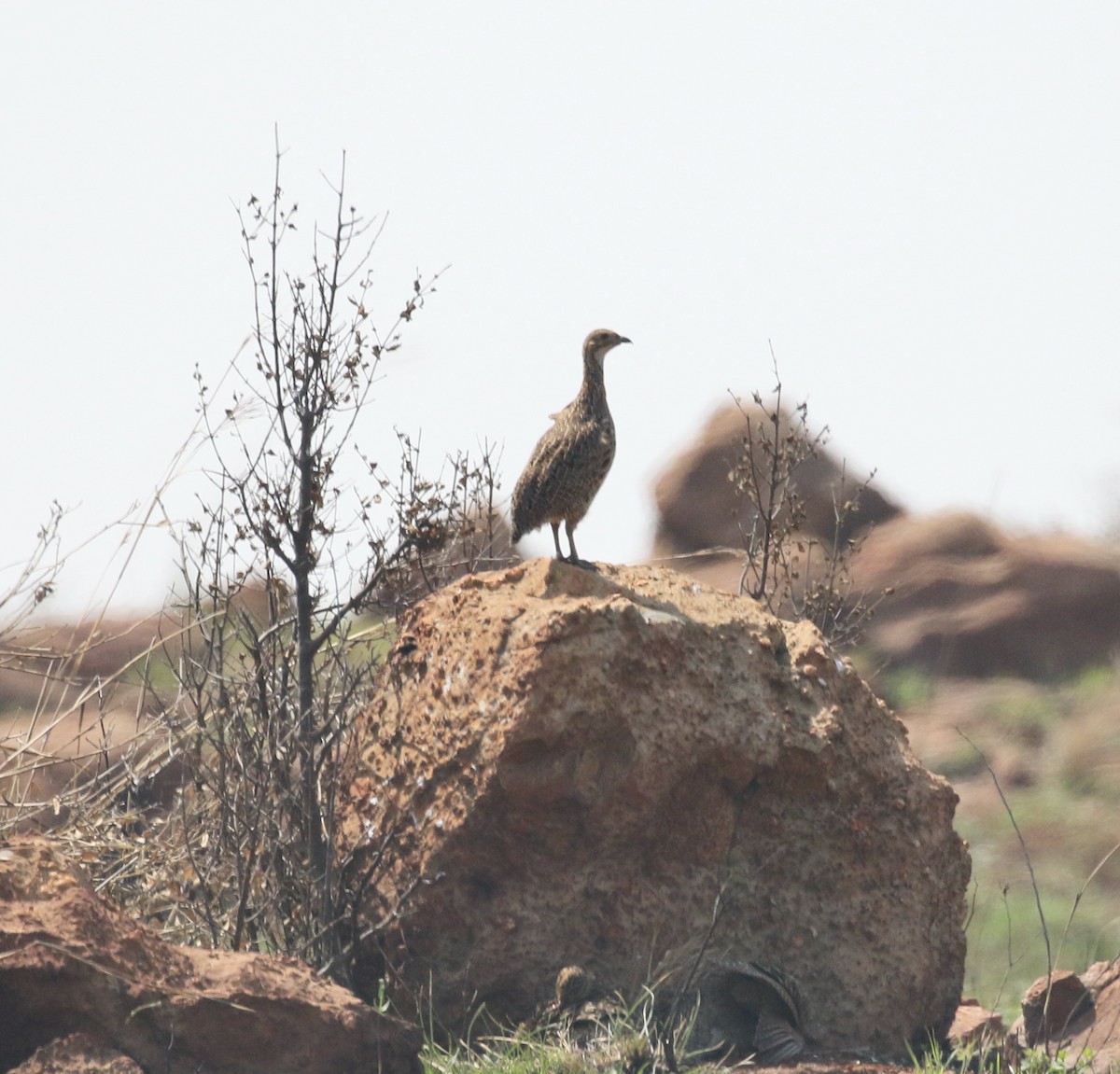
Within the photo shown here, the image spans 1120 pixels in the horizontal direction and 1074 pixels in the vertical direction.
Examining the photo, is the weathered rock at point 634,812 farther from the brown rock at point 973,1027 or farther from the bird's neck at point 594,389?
the bird's neck at point 594,389

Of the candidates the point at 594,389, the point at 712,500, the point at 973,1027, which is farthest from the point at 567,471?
the point at 712,500

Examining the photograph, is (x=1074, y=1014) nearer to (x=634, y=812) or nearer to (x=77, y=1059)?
(x=634, y=812)

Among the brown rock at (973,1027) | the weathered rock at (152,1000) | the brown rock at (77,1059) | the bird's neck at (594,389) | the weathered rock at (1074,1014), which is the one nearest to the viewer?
the brown rock at (77,1059)

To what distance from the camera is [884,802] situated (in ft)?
19.4

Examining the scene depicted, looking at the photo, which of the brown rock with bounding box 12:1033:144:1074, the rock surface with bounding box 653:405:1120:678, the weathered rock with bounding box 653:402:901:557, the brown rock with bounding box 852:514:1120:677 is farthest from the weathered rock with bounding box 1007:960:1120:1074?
the brown rock with bounding box 852:514:1120:677

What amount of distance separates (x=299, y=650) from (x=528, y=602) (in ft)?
3.28

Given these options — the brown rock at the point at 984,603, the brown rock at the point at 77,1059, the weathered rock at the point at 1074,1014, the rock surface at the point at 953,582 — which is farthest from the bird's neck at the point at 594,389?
the brown rock at the point at 984,603

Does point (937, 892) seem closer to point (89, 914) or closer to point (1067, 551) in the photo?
point (89, 914)

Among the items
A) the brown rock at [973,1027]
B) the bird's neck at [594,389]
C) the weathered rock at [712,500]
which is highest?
the bird's neck at [594,389]

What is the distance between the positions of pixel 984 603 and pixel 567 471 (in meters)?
14.1

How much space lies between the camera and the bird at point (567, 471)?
251 inches

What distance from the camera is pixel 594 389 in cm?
670

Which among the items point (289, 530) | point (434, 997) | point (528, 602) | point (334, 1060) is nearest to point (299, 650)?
point (289, 530)

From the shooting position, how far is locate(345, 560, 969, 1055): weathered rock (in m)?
5.52
